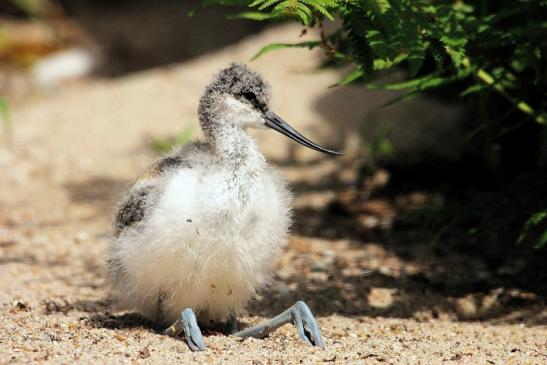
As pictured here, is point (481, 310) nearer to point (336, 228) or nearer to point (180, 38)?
point (336, 228)

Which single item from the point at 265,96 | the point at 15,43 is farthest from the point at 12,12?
the point at 265,96

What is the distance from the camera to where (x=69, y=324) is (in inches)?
175

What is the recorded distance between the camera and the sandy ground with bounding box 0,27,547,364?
415 cm

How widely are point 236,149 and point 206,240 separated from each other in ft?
1.76

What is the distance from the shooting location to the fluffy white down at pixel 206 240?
4109 mm

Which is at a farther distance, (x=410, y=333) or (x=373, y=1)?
(x=410, y=333)

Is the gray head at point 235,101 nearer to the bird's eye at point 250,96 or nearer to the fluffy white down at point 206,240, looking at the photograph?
the bird's eye at point 250,96

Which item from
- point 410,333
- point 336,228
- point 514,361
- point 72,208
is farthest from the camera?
point 72,208

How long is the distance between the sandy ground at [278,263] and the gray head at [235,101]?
3.80 feet

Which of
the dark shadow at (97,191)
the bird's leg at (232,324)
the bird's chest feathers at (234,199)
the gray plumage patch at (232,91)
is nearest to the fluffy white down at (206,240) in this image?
the bird's chest feathers at (234,199)

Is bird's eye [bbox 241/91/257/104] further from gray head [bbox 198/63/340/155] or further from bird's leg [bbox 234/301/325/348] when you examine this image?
bird's leg [bbox 234/301/325/348]

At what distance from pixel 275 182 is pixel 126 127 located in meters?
5.53

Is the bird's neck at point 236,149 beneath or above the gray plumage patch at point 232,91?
beneath

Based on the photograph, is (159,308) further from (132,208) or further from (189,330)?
(132,208)
